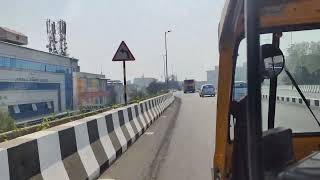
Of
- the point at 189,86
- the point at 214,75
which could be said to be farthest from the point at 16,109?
the point at 189,86

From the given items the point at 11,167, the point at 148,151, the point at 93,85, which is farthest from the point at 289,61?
the point at 93,85

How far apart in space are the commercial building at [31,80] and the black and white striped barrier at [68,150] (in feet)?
51.5

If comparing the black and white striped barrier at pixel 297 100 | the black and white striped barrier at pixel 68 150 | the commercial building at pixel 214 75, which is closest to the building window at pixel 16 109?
the black and white striped barrier at pixel 68 150

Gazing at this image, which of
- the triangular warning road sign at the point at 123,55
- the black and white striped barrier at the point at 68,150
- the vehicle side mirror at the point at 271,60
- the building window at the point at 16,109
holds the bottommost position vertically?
the building window at the point at 16,109

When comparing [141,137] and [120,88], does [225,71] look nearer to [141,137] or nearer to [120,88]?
[141,137]

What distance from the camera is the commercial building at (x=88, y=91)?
47500mm

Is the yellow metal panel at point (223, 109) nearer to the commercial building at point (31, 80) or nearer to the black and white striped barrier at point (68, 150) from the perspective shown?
the black and white striped barrier at point (68, 150)

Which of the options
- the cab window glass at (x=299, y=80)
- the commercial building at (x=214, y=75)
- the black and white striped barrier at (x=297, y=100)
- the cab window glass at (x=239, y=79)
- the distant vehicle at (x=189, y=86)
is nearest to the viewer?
the cab window glass at (x=239, y=79)

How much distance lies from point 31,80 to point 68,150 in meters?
29.2

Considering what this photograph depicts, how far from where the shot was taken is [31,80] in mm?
35906

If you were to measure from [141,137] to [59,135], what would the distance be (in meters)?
8.91

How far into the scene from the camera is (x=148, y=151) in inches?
491

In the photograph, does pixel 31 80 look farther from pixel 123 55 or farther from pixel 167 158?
pixel 167 158

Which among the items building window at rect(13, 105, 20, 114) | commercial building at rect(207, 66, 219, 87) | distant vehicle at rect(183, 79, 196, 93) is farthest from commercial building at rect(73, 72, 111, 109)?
distant vehicle at rect(183, 79, 196, 93)
